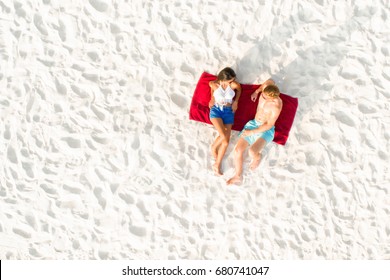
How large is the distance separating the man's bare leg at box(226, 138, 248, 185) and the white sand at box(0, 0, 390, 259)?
0.11 m

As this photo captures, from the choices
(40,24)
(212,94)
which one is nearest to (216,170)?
(212,94)

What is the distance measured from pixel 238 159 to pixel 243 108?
1.73 ft

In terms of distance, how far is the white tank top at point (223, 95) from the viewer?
365 cm

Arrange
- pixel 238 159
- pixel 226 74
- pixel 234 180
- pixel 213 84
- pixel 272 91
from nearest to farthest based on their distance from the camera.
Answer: pixel 272 91 → pixel 226 74 → pixel 213 84 → pixel 238 159 → pixel 234 180

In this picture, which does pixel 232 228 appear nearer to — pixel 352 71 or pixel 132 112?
pixel 132 112

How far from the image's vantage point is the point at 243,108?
385 centimetres

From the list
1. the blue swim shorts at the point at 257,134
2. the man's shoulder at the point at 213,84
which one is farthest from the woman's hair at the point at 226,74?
the blue swim shorts at the point at 257,134

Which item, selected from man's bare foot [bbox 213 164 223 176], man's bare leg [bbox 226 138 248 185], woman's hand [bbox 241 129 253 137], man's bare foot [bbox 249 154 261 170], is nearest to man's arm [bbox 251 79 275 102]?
woman's hand [bbox 241 129 253 137]

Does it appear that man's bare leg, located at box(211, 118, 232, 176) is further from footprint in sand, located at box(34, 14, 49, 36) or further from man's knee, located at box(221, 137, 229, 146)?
footprint in sand, located at box(34, 14, 49, 36)

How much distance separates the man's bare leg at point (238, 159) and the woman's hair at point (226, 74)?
0.64 meters

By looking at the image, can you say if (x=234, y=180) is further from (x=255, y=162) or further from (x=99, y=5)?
(x=99, y=5)

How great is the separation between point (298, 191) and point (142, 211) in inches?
66.1

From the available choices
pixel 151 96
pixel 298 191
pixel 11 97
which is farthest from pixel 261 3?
pixel 11 97

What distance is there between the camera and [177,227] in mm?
4004
